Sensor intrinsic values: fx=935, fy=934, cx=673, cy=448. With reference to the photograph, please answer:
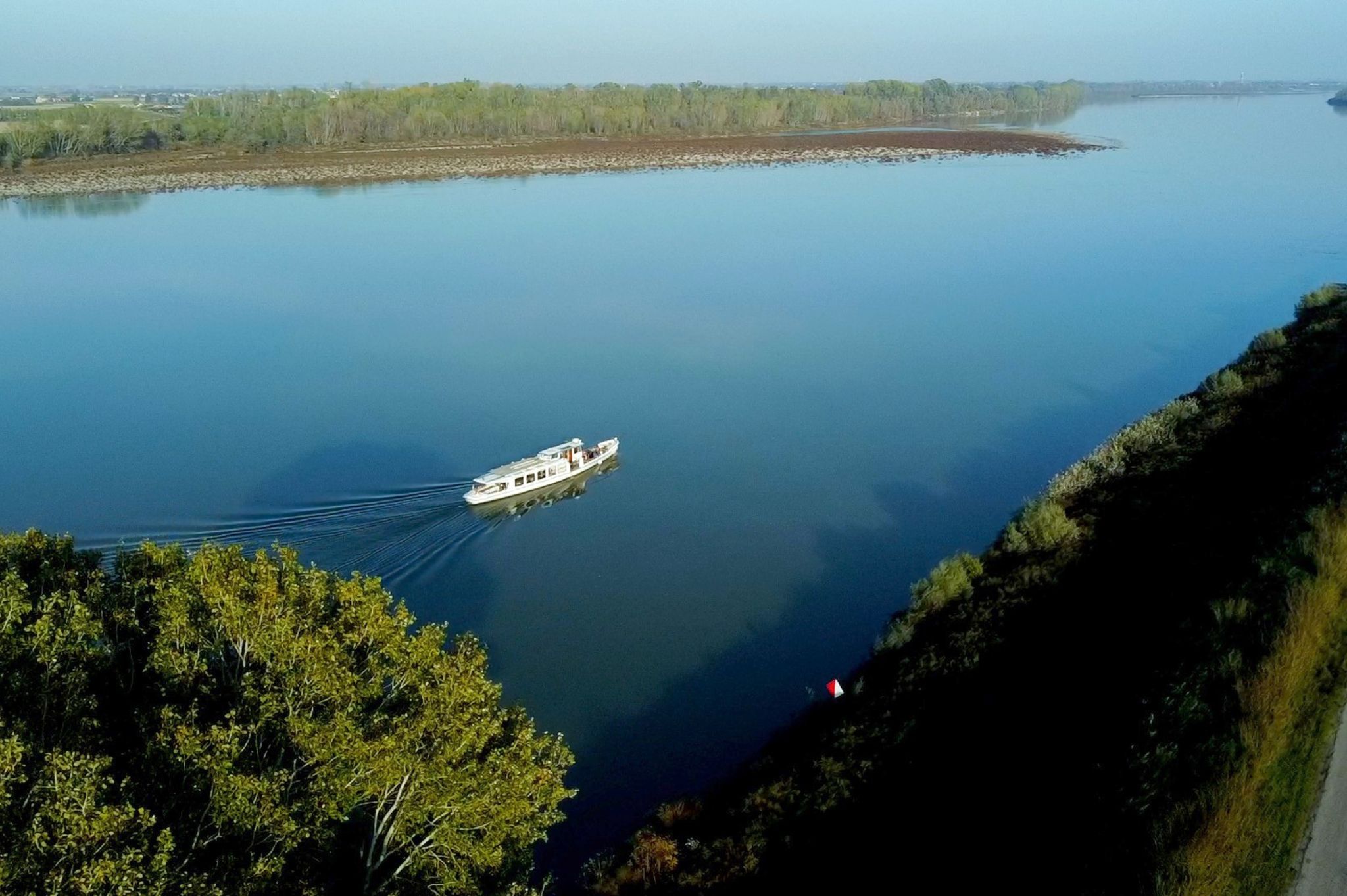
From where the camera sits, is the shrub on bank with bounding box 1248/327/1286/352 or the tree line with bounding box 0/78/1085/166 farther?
the tree line with bounding box 0/78/1085/166

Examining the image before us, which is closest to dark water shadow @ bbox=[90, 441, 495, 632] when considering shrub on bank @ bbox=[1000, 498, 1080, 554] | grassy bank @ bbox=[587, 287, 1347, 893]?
grassy bank @ bbox=[587, 287, 1347, 893]

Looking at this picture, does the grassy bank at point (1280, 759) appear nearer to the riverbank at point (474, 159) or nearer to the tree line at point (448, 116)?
the riverbank at point (474, 159)

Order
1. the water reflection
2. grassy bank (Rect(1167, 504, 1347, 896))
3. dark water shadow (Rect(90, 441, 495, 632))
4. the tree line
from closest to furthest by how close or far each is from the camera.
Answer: grassy bank (Rect(1167, 504, 1347, 896)), dark water shadow (Rect(90, 441, 495, 632)), the water reflection, the tree line

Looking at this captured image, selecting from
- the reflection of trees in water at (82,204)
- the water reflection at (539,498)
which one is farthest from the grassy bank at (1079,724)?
the reflection of trees in water at (82,204)

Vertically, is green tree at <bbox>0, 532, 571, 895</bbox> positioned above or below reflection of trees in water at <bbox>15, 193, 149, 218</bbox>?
below

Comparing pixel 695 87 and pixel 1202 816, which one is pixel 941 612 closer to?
pixel 1202 816

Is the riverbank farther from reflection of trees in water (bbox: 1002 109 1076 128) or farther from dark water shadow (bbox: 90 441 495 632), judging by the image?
dark water shadow (bbox: 90 441 495 632)

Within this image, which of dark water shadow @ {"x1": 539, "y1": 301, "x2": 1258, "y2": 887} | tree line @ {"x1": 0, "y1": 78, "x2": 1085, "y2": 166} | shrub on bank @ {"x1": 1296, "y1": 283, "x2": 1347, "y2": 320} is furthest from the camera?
tree line @ {"x1": 0, "y1": 78, "x2": 1085, "y2": 166}
